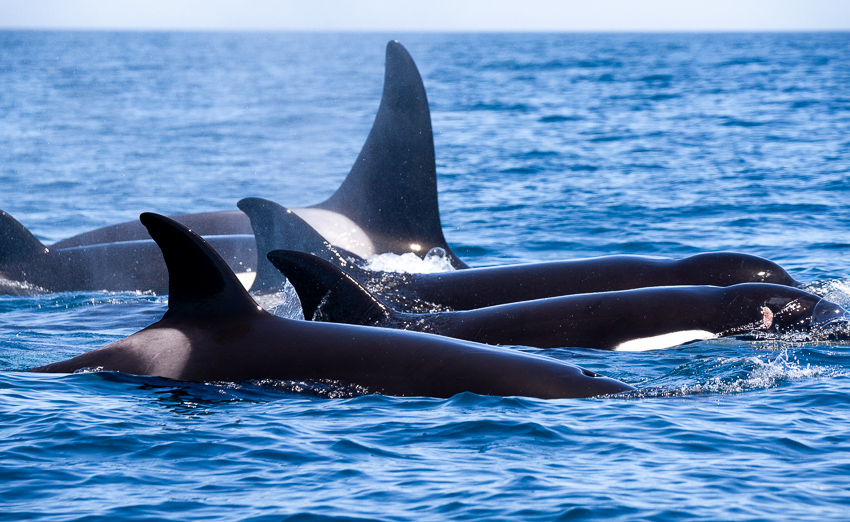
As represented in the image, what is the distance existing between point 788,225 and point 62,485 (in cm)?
1562

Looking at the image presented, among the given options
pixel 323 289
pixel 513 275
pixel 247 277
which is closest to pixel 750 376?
pixel 513 275

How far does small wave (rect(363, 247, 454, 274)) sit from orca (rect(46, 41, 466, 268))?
0.24 m

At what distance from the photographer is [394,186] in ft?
47.4

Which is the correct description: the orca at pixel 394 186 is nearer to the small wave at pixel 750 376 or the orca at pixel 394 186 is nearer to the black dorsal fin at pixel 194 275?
the small wave at pixel 750 376

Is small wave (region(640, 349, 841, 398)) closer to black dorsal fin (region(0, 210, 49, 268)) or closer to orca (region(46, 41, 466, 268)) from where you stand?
orca (region(46, 41, 466, 268))

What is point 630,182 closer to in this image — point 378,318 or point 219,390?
point 378,318

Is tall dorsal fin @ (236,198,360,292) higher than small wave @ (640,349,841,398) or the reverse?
higher

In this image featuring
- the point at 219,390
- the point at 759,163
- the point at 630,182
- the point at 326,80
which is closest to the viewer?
the point at 219,390

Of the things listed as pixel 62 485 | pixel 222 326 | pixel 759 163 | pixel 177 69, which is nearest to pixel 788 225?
pixel 759 163

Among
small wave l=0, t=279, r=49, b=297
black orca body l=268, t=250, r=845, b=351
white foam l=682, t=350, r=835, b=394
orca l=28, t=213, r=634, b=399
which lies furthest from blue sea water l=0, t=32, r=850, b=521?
small wave l=0, t=279, r=49, b=297

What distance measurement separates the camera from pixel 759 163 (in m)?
27.7

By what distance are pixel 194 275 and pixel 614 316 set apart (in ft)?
13.6

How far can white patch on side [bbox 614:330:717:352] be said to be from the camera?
9.88 meters

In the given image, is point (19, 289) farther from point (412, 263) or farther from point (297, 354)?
point (297, 354)
